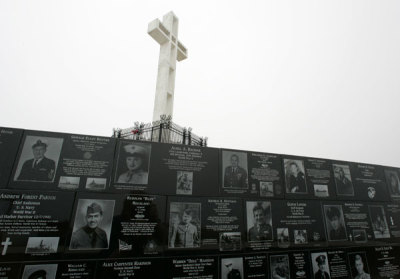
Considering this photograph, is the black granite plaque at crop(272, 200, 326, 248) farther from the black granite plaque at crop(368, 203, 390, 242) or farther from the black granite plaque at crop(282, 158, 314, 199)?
the black granite plaque at crop(368, 203, 390, 242)

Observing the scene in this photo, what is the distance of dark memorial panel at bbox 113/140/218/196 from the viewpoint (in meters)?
4.25

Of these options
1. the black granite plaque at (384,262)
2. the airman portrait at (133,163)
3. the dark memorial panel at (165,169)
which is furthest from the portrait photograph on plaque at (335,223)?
the airman portrait at (133,163)

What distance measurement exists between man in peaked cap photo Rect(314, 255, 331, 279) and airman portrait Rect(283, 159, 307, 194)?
1426mm

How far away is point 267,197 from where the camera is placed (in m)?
4.96

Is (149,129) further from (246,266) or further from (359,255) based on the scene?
(359,255)

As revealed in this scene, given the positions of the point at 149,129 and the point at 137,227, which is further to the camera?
the point at 149,129

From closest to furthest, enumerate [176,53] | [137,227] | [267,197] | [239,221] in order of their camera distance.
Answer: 1. [137,227]
2. [239,221]
3. [267,197]
4. [176,53]

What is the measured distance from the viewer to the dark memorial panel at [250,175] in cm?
484

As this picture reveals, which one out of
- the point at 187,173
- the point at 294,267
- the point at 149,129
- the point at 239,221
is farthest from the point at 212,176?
the point at 149,129

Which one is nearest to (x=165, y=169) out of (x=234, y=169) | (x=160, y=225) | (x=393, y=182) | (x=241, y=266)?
(x=160, y=225)

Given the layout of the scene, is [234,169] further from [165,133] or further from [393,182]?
[393,182]

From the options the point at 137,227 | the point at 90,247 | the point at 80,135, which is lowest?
the point at 90,247

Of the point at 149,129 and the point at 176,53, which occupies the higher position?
the point at 176,53

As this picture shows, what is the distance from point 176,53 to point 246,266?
935 centimetres
